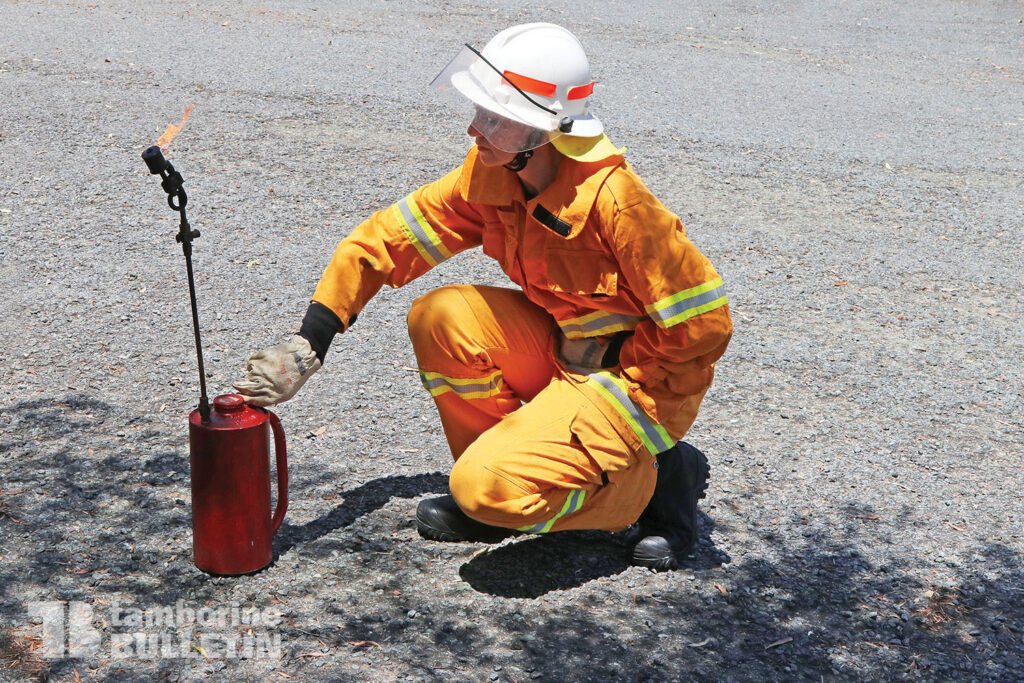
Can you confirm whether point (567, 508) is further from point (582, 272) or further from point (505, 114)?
point (505, 114)

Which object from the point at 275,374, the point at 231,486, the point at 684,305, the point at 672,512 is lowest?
the point at 672,512

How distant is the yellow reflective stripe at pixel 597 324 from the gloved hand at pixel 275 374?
75 centimetres

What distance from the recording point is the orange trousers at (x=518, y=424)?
9.58ft

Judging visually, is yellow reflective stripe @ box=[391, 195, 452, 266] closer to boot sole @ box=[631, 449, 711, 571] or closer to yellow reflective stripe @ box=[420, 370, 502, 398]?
yellow reflective stripe @ box=[420, 370, 502, 398]

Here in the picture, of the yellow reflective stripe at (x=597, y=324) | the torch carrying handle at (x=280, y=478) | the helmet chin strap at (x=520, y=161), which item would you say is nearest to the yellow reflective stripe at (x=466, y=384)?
the yellow reflective stripe at (x=597, y=324)

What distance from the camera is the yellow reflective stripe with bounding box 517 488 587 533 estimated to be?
2.99 m

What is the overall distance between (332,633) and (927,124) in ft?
23.9

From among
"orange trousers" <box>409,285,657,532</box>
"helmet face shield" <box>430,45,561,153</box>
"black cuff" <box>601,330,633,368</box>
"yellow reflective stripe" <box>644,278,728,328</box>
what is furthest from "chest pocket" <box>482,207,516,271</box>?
"yellow reflective stripe" <box>644,278,728,328</box>

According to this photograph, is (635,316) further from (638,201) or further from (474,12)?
(474,12)

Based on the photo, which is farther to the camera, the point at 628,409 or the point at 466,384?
the point at 466,384

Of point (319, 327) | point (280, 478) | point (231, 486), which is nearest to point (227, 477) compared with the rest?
point (231, 486)

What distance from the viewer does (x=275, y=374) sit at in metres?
2.87

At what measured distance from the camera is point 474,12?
1068 centimetres

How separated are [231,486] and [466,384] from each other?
0.75 meters
